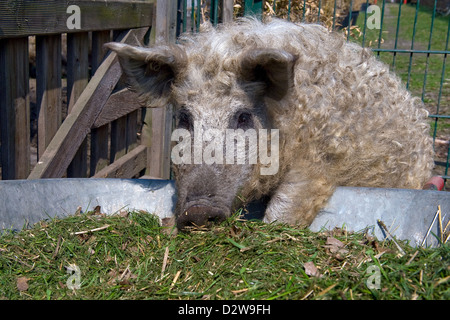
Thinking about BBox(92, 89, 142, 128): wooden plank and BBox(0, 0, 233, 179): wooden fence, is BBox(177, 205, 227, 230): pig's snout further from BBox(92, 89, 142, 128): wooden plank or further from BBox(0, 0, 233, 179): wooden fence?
BBox(92, 89, 142, 128): wooden plank

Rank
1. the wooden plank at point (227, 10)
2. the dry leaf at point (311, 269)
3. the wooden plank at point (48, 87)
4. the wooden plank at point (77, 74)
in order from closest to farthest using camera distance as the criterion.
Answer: the dry leaf at point (311, 269) < the wooden plank at point (48, 87) < the wooden plank at point (77, 74) < the wooden plank at point (227, 10)

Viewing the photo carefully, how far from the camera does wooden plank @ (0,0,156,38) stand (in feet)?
11.8

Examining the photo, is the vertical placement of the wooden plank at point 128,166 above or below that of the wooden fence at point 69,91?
below

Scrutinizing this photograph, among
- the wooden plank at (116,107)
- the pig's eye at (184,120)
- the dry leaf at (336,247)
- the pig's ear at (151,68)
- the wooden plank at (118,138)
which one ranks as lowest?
the wooden plank at (118,138)

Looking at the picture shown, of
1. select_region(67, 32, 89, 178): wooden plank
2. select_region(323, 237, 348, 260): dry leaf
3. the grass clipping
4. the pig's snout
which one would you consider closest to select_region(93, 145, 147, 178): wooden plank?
select_region(67, 32, 89, 178): wooden plank

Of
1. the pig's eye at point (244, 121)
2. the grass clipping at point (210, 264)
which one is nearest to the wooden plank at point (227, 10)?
the pig's eye at point (244, 121)

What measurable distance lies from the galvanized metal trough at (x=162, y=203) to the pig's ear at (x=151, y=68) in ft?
2.29

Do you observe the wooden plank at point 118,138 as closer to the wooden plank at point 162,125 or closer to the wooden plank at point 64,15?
the wooden plank at point 162,125

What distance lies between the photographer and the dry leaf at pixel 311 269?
2680mm

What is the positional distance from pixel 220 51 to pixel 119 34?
7.88 feet

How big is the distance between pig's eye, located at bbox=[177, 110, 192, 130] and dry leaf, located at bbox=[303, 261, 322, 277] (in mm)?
1391

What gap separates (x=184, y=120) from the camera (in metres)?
3.75
